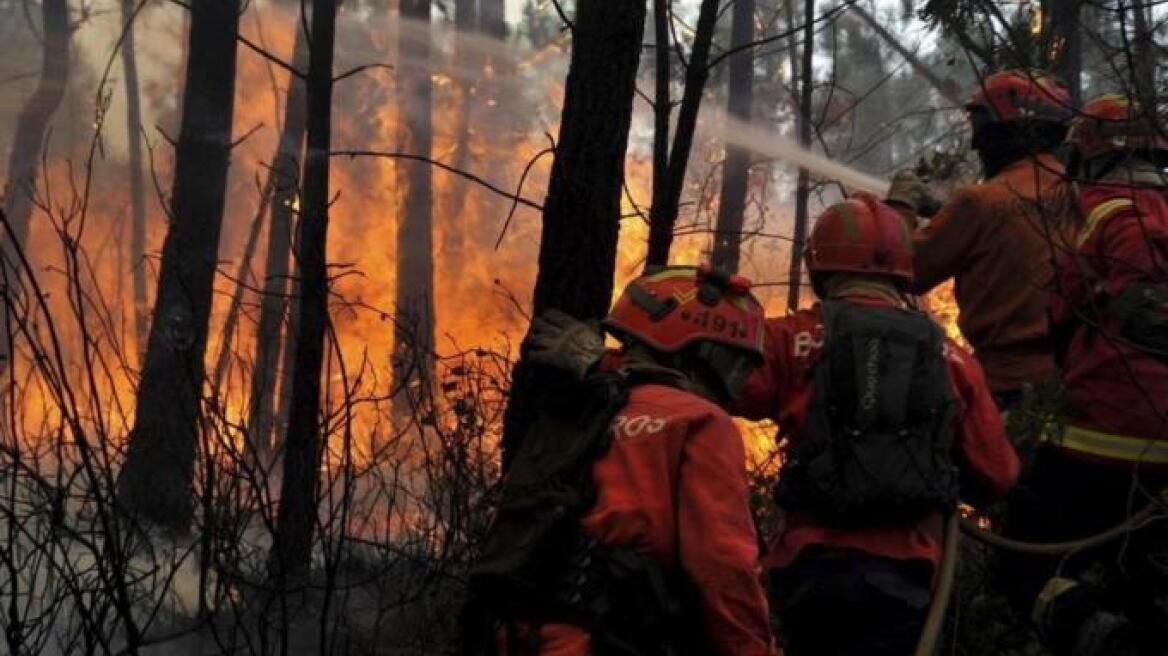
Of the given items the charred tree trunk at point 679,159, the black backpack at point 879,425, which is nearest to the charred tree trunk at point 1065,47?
the charred tree trunk at point 679,159

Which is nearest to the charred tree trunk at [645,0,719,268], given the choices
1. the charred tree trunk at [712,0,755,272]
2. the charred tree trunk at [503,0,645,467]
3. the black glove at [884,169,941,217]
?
the charred tree trunk at [503,0,645,467]

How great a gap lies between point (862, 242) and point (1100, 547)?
4.87 ft

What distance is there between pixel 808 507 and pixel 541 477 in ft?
3.22

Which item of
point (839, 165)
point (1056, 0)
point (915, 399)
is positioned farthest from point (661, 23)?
point (839, 165)

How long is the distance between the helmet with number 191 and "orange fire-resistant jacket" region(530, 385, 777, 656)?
0.74ft

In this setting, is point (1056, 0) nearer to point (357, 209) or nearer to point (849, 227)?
point (849, 227)

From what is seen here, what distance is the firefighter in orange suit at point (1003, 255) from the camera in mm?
4422

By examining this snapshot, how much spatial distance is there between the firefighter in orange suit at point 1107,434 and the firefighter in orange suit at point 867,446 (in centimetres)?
71

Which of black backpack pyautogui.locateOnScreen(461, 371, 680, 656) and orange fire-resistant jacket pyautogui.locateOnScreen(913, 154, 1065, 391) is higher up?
orange fire-resistant jacket pyautogui.locateOnScreen(913, 154, 1065, 391)

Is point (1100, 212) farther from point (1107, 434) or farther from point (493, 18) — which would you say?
point (493, 18)

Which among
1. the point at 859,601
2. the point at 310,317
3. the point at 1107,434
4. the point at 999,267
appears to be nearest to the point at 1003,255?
the point at 999,267

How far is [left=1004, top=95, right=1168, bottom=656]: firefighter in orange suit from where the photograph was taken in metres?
3.75

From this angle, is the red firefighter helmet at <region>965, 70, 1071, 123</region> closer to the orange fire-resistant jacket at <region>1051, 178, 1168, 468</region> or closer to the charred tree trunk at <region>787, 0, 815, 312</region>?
the orange fire-resistant jacket at <region>1051, 178, 1168, 468</region>

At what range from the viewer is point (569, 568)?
249cm
